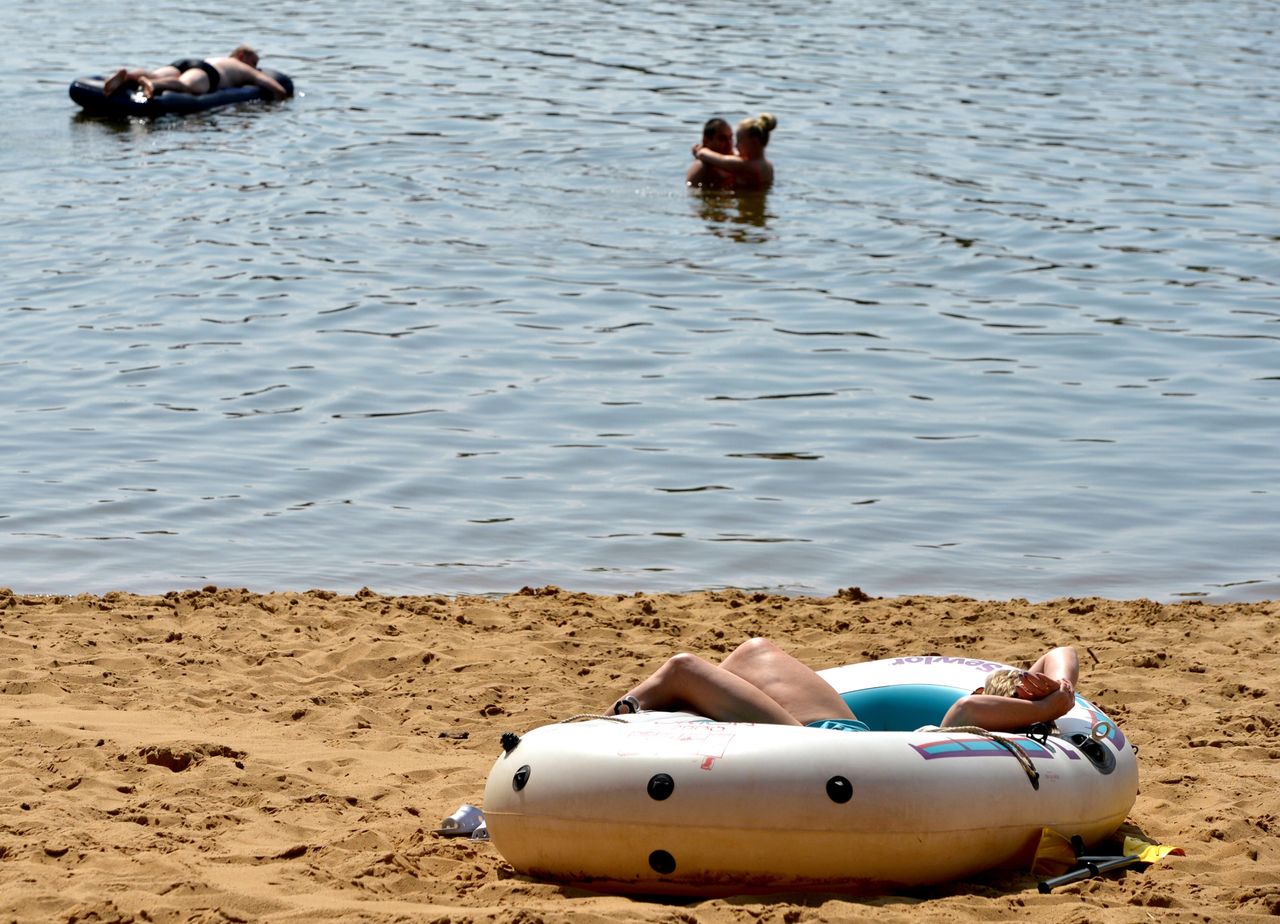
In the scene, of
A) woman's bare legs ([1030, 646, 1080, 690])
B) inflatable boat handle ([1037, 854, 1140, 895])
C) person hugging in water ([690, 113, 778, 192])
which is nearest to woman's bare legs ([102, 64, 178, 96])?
person hugging in water ([690, 113, 778, 192])

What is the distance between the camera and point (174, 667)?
6.89 meters

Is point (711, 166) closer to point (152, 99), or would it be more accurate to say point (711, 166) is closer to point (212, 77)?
point (212, 77)

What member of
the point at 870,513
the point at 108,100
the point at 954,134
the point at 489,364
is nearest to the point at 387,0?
the point at 108,100

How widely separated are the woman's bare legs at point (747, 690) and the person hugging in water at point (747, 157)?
36.5ft

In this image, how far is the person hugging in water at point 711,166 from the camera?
16609 millimetres

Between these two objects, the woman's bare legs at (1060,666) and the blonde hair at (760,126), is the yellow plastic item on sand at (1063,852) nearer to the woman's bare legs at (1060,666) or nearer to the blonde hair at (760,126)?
the woman's bare legs at (1060,666)

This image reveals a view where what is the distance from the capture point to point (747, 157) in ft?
54.5

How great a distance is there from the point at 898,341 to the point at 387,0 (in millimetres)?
19220

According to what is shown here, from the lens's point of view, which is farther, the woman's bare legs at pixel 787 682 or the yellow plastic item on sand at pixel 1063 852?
the woman's bare legs at pixel 787 682

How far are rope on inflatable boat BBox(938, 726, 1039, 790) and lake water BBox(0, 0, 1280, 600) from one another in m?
2.96

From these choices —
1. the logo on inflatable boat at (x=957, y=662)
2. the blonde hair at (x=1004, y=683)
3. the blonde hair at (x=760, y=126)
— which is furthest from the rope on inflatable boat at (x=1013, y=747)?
the blonde hair at (x=760, y=126)

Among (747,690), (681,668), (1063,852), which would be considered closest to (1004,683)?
(1063,852)

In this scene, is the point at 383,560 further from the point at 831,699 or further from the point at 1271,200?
the point at 1271,200

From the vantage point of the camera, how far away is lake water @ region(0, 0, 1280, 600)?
349 inches
